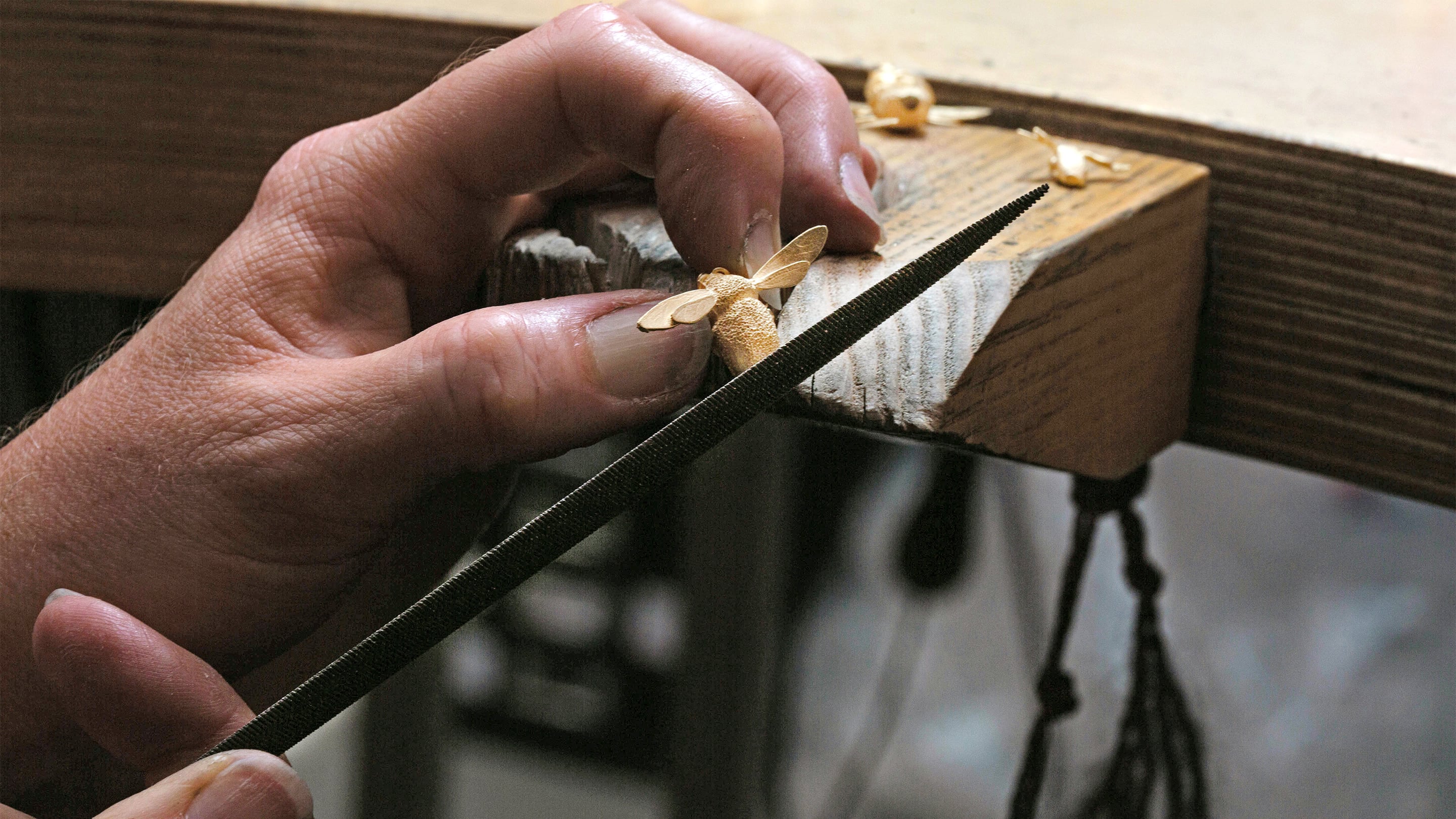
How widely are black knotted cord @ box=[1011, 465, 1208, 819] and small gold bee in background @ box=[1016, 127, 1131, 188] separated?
20 centimetres

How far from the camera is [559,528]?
1.34ft

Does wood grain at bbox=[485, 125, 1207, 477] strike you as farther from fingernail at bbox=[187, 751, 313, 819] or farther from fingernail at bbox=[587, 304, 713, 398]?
fingernail at bbox=[187, 751, 313, 819]

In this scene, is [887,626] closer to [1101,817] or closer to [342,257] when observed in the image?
[1101,817]

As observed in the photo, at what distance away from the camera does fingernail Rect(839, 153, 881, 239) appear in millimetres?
534

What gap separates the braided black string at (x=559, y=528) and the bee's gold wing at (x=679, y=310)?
0.04m

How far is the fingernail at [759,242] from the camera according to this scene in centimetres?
48

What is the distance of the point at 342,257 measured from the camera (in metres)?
0.54

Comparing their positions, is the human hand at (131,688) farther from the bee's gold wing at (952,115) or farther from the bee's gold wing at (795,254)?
the bee's gold wing at (952,115)

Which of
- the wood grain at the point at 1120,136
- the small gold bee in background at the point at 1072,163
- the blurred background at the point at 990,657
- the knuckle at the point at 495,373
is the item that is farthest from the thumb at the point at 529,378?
the blurred background at the point at 990,657

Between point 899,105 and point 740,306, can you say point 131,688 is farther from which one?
point 899,105

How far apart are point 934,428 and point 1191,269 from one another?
294mm

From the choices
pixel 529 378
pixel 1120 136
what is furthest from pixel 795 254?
pixel 1120 136

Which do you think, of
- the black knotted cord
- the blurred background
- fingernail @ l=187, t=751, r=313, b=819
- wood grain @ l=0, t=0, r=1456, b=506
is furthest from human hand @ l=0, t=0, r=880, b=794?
the blurred background

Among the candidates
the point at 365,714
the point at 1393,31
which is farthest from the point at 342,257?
the point at 365,714
